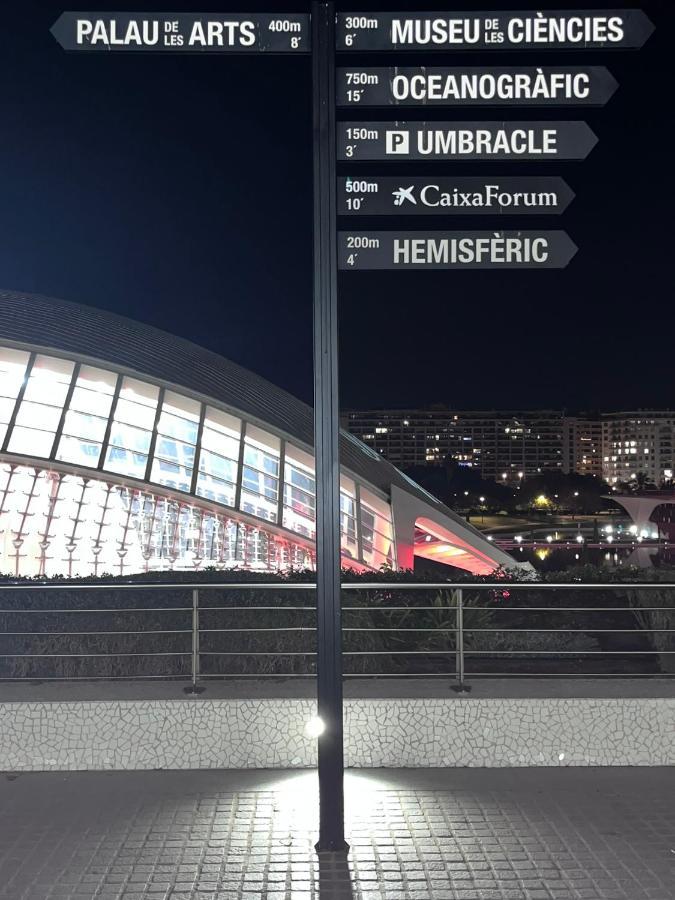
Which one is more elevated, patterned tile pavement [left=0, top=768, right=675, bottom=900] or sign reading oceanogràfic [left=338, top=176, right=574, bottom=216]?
sign reading oceanogràfic [left=338, top=176, right=574, bottom=216]

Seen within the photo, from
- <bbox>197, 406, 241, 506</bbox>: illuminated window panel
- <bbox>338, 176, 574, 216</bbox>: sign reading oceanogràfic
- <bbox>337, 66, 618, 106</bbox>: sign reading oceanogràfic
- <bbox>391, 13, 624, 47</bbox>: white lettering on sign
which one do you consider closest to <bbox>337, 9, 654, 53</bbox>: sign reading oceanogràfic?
<bbox>391, 13, 624, 47</bbox>: white lettering on sign

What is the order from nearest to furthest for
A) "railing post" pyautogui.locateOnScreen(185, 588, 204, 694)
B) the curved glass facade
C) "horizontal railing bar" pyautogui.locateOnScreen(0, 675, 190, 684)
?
1. "railing post" pyautogui.locateOnScreen(185, 588, 204, 694)
2. "horizontal railing bar" pyautogui.locateOnScreen(0, 675, 190, 684)
3. the curved glass facade

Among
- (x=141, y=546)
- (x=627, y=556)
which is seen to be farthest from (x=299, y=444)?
(x=627, y=556)

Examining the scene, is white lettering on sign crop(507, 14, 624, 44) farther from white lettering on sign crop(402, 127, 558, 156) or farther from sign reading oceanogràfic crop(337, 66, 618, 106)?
white lettering on sign crop(402, 127, 558, 156)

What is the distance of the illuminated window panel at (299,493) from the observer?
19.0 m

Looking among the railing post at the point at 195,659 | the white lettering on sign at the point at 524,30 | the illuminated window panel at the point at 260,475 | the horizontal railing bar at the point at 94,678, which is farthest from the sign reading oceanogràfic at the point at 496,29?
the illuminated window panel at the point at 260,475

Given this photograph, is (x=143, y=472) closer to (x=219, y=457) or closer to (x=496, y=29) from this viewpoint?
(x=219, y=457)

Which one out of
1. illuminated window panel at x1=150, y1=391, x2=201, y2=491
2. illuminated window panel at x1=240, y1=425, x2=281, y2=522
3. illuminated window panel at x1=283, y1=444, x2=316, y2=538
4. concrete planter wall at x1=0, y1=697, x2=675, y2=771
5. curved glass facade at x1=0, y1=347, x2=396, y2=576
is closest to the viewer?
concrete planter wall at x1=0, y1=697, x2=675, y2=771

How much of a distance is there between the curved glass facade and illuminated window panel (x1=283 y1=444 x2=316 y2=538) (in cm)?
3

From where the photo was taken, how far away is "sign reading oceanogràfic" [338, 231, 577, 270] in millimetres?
4613

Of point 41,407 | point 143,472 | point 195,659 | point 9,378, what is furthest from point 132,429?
point 195,659

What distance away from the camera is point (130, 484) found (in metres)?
18.0

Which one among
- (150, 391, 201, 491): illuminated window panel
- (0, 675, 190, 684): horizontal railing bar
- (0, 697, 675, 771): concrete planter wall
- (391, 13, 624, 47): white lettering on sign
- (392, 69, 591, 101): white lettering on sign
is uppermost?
(150, 391, 201, 491): illuminated window panel

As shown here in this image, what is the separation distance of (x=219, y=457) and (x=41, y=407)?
374 cm
